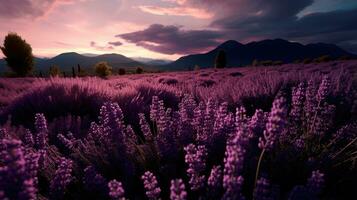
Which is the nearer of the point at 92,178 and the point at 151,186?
the point at 151,186

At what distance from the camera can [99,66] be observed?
240 feet

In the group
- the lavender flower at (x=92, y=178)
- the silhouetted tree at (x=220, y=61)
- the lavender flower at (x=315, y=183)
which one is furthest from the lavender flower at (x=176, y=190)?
the silhouetted tree at (x=220, y=61)

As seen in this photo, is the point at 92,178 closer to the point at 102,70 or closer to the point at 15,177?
the point at 15,177

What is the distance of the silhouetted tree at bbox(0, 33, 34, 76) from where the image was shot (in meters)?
60.2

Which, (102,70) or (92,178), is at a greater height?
(92,178)

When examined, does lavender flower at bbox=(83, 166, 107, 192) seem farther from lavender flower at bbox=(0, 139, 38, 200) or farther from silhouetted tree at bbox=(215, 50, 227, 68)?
silhouetted tree at bbox=(215, 50, 227, 68)

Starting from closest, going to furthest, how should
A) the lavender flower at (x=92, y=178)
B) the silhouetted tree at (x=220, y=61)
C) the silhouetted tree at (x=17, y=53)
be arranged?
the lavender flower at (x=92, y=178) → the silhouetted tree at (x=17, y=53) → the silhouetted tree at (x=220, y=61)

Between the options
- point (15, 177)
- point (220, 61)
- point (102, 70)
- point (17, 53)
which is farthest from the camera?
point (220, 61)

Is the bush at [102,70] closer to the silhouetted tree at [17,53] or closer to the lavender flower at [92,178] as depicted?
the silhouetted tree at [17,53]

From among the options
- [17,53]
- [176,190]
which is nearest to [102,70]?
[17,53]

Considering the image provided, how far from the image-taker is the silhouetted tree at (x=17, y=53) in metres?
60.2

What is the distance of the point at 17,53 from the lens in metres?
60.5

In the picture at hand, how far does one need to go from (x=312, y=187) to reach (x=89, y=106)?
5.24 metres

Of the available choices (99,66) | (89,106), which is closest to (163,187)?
(89,106)
